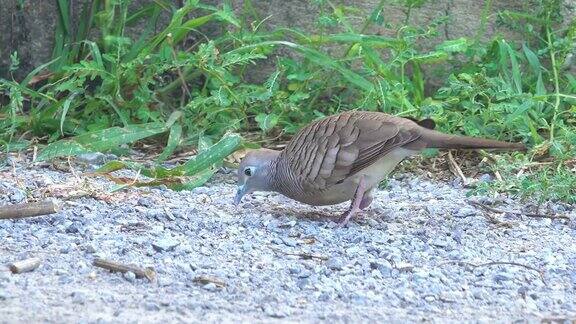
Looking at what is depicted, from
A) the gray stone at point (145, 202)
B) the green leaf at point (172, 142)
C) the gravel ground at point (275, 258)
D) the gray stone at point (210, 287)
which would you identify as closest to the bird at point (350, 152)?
the gravel ground at point (275, 258)

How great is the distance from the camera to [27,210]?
204 inches

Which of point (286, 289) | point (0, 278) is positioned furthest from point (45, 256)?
point (286, 289)

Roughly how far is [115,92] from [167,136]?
0.40m

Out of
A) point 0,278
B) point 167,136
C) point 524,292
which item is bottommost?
point 167,136

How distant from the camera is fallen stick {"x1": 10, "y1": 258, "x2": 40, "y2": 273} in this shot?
4.35m

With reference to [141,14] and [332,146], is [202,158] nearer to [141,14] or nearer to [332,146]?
[332,146]

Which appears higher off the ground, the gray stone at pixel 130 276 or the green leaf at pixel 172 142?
the gray stone at pixel 130 276

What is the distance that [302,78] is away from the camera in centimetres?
696

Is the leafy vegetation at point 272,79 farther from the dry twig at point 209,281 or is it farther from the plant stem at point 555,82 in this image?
the dry twig at point 209,281

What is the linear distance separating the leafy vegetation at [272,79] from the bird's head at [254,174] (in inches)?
25.0

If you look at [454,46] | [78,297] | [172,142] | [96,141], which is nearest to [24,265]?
[78,297]

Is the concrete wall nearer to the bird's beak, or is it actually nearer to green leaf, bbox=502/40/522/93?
green leaf, bbox=502/40/522/93

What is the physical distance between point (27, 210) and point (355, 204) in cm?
145

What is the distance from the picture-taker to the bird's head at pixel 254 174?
18.7 ft
